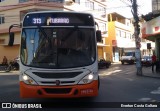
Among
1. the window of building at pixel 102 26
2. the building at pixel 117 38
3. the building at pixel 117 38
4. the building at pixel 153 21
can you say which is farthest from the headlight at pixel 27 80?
the building at pixel 117 38

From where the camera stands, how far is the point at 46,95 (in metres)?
9.17

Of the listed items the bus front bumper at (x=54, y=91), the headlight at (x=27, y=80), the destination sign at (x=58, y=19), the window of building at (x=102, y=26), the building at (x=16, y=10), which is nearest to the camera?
the bus front bumper at (x=54, y=91)

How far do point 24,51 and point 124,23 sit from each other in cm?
5998

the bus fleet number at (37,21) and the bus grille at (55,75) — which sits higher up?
the bus fleet number at (37,21)

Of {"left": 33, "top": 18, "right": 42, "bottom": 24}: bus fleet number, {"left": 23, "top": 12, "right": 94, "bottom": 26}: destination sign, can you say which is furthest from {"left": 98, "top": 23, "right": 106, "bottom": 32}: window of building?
{"left": 33, "top": 18, "right": 42, "bottom": 24}: bus fleet number

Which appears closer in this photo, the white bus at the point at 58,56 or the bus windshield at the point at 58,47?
the white bus at the point at 58,56

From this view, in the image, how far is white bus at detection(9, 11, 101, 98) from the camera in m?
9.23

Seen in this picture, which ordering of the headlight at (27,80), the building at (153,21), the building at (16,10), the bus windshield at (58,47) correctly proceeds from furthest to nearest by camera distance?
the building at (16,10), the building at (153,21), the bus windshield at (58,47), the headlight at (27,80)

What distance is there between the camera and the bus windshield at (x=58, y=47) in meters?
9.48

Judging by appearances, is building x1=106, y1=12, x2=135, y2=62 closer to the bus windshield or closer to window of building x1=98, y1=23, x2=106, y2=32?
window of building x1=98, y1=23, x2=106, y2=32

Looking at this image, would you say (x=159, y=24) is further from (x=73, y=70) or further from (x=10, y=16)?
(x=10, y=16)

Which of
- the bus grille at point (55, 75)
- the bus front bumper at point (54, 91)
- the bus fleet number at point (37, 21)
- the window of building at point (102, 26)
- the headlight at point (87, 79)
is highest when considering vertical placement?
the window of building at point (102, 26)

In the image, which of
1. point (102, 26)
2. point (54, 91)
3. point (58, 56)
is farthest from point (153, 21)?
point (102, 26)

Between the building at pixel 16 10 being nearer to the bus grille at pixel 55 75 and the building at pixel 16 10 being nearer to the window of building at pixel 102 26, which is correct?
the window of building at pixel 102 26
